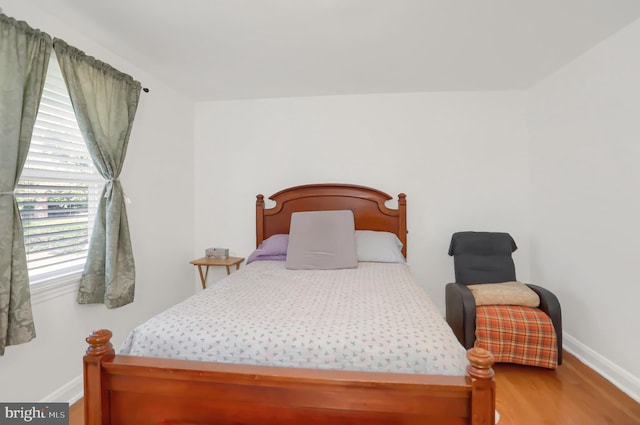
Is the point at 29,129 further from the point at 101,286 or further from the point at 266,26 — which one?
the point at 266,26

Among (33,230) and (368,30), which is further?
(368,30)

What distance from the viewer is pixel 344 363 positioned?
1.23 metres

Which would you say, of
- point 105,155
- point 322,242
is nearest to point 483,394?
point 322,242

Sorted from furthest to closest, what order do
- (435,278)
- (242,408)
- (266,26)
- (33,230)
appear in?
Result: 1. (435,278)
2. (266,26)
3. (33,230)
4. (242,408)

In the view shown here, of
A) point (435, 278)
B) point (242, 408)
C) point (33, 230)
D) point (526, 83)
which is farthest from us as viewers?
point (435, 278)

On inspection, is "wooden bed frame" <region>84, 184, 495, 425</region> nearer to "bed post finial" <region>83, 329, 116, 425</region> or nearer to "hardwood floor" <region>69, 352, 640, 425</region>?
"bed post finial" <region>83, 329, 116, 425</region>

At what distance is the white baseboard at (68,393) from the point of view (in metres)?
1.94

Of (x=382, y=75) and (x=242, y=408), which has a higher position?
(x=382, y=75)

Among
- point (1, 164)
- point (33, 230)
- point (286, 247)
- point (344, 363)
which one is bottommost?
point (344, 363)

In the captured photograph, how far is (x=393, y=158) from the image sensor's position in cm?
336

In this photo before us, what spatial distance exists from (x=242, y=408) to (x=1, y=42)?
2078 millimetres

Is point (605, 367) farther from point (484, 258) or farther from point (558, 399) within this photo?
point (484, 258)

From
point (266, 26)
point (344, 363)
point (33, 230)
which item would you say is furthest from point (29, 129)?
point (344, 363)

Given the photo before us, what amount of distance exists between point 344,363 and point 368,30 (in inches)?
79.2
